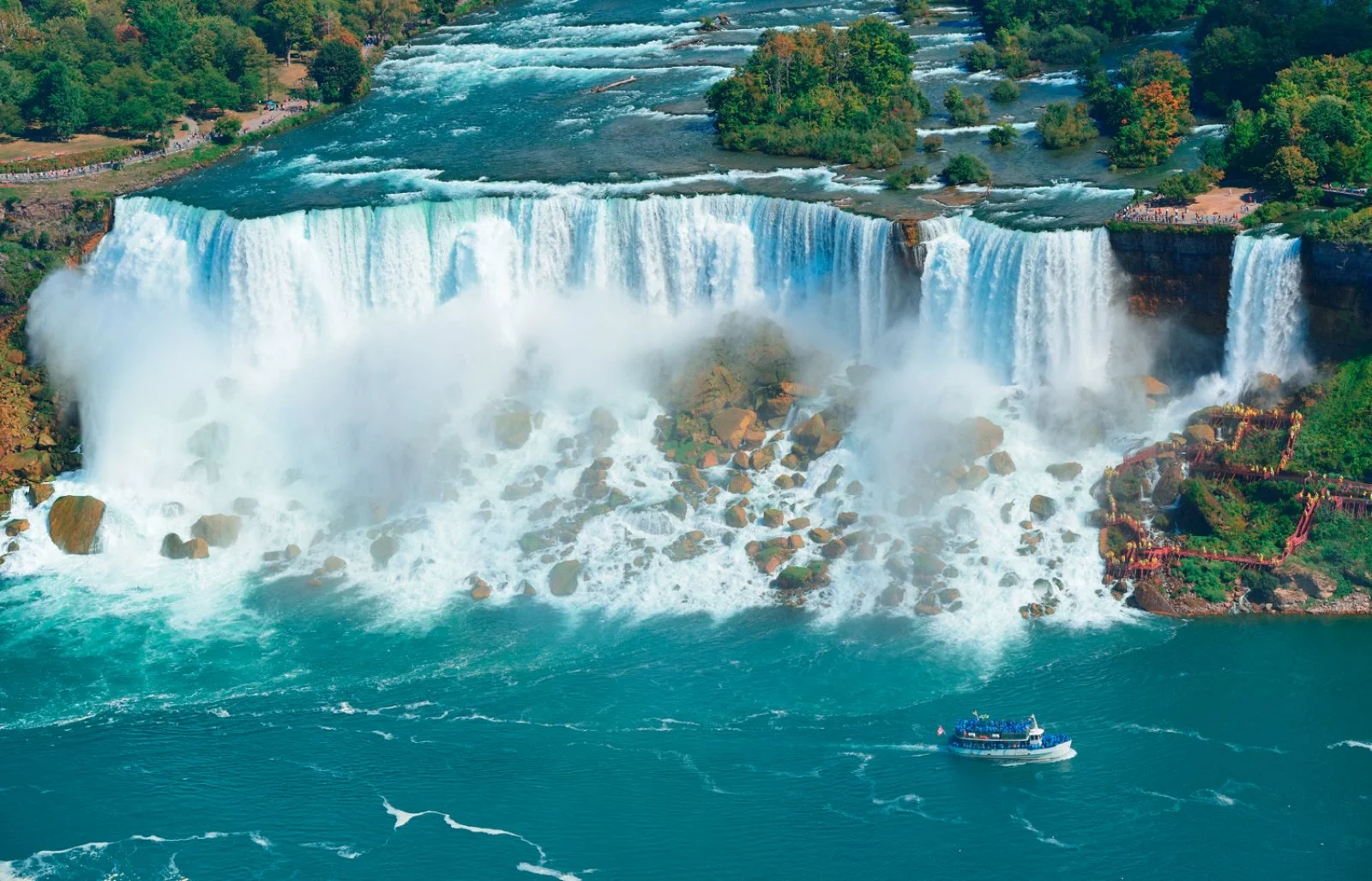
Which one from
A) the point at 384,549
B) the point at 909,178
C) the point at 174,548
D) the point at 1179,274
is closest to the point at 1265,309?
the point at 1179,274

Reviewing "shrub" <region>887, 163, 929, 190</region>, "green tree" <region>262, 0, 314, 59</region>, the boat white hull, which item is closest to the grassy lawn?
"green tree" <region>262, 0, 314, 59</region>

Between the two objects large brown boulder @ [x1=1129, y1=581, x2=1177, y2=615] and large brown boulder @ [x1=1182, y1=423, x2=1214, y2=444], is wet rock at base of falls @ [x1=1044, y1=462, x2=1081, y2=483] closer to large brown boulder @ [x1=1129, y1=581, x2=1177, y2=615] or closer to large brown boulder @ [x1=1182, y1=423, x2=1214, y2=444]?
large brown boulder @ [x1=1182, y1=423, x2=1214, y2=444]

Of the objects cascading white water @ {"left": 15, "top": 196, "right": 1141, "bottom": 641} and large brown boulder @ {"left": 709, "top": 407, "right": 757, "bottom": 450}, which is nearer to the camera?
cascading white water @ {"left": 15, "top": 196, "right": 1141, "bottom": 641}

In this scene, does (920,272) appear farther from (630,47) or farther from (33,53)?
(33,53)

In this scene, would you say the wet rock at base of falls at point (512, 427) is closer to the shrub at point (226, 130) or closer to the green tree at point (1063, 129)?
the green tree at point (1063, 129)

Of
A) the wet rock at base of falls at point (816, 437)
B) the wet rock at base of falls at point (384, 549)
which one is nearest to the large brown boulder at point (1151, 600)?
the wet rock at base of falls at point (816, 437)
